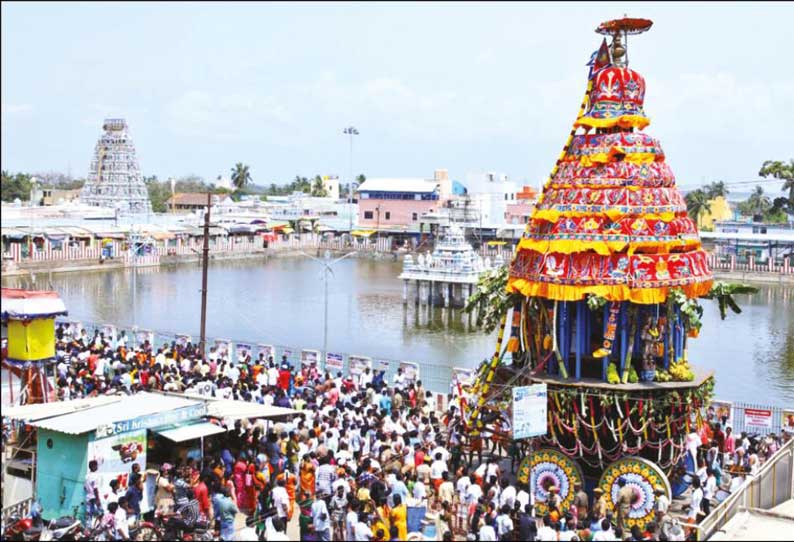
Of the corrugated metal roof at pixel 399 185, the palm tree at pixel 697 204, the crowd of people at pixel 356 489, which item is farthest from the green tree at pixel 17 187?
the crowd of people at pixel 356 489

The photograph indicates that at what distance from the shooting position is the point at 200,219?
83.8 meters

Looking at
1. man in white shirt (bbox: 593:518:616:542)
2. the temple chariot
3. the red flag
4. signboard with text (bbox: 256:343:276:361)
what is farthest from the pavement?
signboard with text (bbox: 256:343:276:361)

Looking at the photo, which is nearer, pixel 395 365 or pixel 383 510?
pixel 383 510

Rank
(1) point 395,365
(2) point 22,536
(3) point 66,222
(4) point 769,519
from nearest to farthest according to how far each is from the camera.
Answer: (4) point 769,519 → (2) point 22,536 → (1) point 395,365 → (3) point 66,222

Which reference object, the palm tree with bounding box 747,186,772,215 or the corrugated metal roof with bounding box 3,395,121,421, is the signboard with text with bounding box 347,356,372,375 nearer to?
the corrugated metal roof with bounding box 3,395,121,421

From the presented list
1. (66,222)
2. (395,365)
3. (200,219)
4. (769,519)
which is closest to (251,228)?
(200,219)

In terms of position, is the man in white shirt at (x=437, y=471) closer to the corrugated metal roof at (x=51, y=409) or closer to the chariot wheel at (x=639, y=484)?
the chariot wheel at (x=639, y=484)

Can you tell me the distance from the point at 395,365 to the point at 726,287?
18.3 m

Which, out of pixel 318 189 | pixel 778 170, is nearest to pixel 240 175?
pixel 318 189

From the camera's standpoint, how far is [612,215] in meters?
14.5

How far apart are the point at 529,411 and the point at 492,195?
7872 cm

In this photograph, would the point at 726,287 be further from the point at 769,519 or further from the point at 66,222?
the point at 66,222

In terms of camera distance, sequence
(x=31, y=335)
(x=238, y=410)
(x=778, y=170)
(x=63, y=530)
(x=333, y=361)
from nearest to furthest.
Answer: (x=63, y=530) < (x=238, y=410) < (x=31, y=335) < (x=333, y=361) < (x=778, y=170)

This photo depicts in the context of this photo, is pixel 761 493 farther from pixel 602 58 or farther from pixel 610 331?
pixel 602 58
